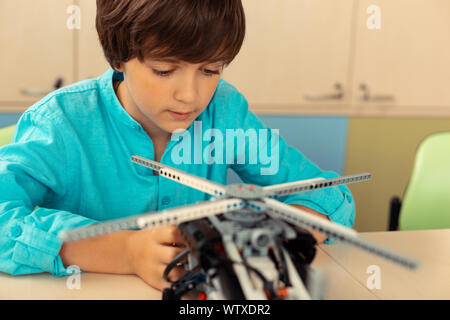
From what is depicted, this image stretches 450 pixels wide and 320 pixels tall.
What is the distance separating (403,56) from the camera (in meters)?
2.27

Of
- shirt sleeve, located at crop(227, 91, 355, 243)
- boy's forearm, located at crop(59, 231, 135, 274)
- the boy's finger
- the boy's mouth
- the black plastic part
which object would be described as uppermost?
the boy's mouth

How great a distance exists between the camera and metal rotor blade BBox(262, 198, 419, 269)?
470 mm

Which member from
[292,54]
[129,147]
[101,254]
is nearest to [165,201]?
[129,147]

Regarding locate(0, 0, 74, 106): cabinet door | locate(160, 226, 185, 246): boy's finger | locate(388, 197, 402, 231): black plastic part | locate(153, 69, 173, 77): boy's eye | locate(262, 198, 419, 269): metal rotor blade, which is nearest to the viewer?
locate(262, 198, 419, 269): metal rotor blade

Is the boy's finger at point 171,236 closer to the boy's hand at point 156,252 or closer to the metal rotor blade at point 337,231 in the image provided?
the boy's hand at point 156,252

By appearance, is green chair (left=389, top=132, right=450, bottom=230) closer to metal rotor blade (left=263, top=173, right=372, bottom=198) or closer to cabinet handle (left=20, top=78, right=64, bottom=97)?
metal rotor blade (left=263, top=173, right=372, bottom=198)

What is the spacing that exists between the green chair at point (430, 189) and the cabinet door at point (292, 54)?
2.86 feet

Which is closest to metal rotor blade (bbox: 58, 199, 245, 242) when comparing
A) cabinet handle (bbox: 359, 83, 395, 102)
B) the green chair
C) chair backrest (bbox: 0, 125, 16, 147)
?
chair backrest (bbox: 0, 125, 16, 147)

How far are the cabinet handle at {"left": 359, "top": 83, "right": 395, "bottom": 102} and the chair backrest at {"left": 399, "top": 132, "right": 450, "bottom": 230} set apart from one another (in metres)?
0.88

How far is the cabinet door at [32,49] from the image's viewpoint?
6.19 feet

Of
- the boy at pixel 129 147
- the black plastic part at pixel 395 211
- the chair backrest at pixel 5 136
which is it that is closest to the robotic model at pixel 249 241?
the boy at pixel 129 147

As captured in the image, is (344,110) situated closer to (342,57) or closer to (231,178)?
(342,57)

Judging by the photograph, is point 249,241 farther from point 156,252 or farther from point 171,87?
point 171,87

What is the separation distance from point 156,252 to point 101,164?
354 mm
